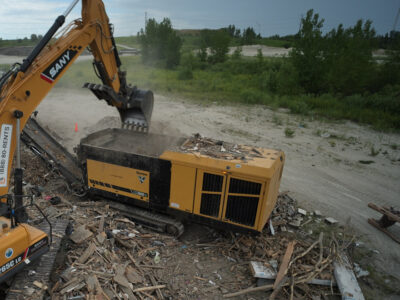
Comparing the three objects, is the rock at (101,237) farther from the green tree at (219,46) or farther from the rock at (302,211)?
the green tree at (219,46)

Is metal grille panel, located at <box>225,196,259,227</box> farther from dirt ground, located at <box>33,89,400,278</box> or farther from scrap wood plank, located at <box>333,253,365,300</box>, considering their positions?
dirt ground, located at <box>33,89,400,278</box>

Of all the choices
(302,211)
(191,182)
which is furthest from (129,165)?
(302,211)

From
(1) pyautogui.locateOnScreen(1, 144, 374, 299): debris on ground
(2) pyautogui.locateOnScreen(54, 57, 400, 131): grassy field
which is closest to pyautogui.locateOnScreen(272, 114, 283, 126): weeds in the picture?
(2) pyautogui.locateOnScreen(54, 57, 400, 131): grassy field

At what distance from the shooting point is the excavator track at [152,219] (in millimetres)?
6176

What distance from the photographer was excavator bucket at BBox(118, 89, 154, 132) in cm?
685

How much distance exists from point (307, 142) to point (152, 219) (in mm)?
8594

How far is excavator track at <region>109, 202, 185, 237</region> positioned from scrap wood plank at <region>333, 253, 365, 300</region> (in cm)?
306

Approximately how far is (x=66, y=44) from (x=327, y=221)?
22.3ft

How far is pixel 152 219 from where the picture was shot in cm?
631

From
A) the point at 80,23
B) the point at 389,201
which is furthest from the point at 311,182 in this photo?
the point at 80,23

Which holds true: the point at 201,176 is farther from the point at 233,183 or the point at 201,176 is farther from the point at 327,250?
the point at 327,250

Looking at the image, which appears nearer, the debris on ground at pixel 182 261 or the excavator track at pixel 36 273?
the excavator track at pixel 36 273

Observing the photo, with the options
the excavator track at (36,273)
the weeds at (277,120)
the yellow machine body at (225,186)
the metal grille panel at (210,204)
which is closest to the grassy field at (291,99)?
the weeds at (277,120)

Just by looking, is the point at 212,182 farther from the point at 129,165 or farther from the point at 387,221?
the point at 387,221
